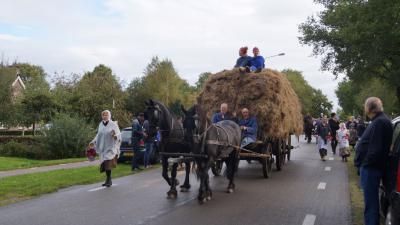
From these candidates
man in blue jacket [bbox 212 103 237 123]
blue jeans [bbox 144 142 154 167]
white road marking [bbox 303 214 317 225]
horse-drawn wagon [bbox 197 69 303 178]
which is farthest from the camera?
blue jeans [bbox 144 142 154 167]

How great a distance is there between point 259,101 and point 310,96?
107521 millimetres

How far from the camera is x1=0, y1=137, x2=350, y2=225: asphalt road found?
831 cm

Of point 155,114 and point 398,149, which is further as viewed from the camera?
point 155,114

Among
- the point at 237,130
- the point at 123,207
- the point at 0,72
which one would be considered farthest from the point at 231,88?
the point at 0,72

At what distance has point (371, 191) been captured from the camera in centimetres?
662

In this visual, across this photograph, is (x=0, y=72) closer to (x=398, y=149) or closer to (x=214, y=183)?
(x=214, y=183)

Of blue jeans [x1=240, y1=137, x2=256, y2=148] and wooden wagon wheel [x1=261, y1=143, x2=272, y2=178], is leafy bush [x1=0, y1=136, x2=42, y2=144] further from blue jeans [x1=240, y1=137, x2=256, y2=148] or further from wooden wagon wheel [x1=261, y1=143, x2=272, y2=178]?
blue jeans [x1=240, y1=137, x2=256, y2=148]

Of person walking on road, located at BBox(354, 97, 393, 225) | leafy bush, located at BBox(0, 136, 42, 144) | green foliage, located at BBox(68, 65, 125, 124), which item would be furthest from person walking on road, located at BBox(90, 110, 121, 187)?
green foliage, located at BBox(68, 65, 125, 124)

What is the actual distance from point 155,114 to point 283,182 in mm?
4808

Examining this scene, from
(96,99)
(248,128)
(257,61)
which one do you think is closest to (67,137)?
(96,99)

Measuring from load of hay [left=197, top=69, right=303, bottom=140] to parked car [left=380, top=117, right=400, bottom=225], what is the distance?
6.93 metres

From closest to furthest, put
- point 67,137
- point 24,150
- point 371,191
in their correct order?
point 371,191 → point 67,137 → point 24,150

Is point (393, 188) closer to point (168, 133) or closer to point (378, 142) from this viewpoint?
point (378, 142)

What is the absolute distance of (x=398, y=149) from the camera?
5.96 meters
